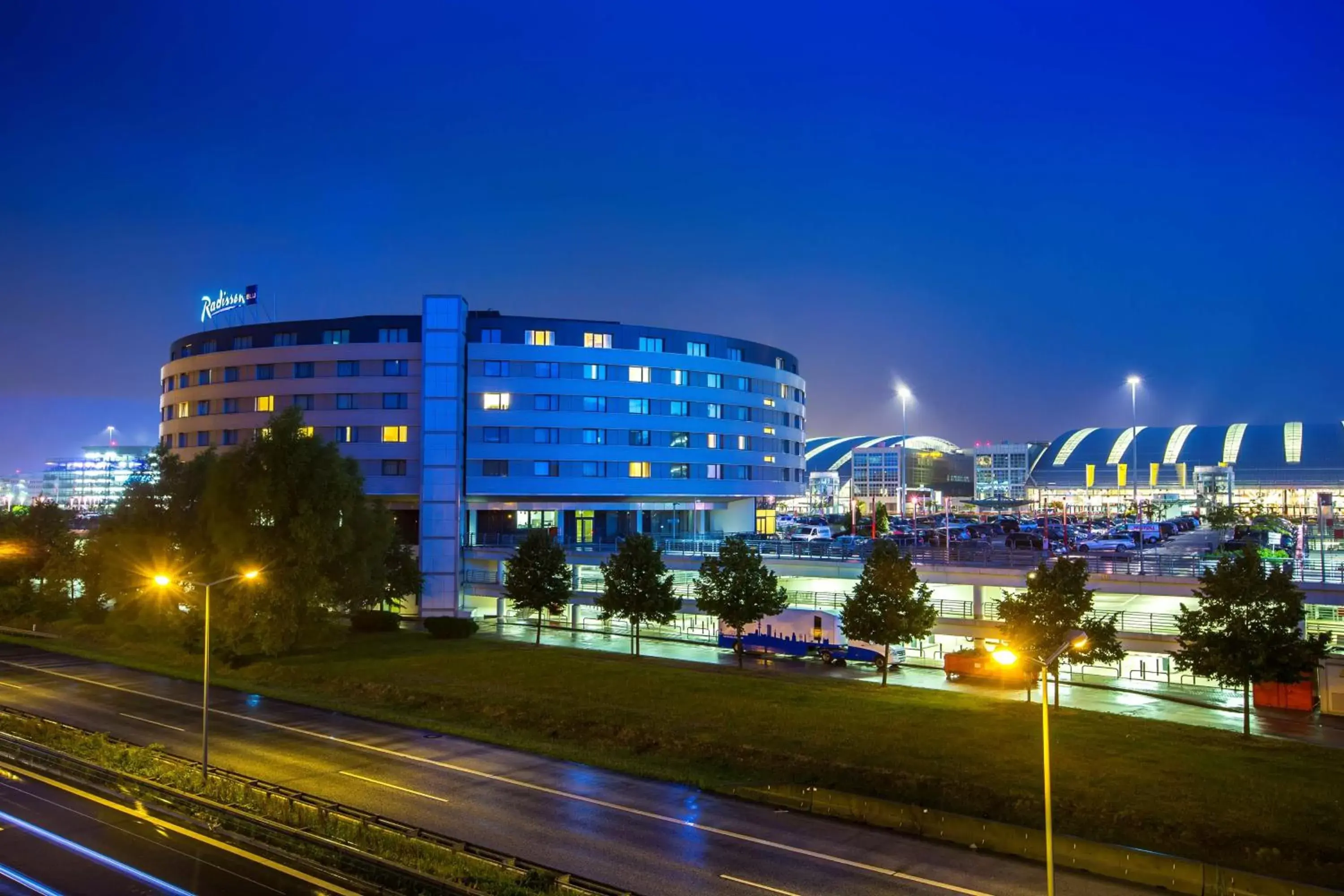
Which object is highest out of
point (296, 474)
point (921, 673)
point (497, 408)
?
point (497, 408)

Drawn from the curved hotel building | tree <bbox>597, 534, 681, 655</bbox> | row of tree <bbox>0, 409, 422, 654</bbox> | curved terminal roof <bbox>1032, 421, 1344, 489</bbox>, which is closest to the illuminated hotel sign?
the curved hotel building

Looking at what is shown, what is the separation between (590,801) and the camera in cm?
2558

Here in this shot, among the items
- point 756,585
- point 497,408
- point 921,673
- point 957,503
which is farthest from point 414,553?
point 957,503

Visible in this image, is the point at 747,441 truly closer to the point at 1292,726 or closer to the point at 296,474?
the point at 296,474

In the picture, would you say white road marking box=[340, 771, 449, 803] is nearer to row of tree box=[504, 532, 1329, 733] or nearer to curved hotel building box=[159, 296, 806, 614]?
row of tree box=[504, 532, 1329, 733]

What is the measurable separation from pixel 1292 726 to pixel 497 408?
207 ft

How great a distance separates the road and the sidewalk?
29.3 m

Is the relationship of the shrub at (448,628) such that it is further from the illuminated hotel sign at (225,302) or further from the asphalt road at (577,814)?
the illuminated hotel sign at (225,302)

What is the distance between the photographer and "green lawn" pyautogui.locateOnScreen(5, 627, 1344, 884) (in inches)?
893

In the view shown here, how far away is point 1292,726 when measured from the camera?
34.0 meters

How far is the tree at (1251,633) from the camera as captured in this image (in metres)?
31.5

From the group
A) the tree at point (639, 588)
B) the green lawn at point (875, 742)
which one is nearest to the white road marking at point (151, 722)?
the green lawn at point (875, 742)

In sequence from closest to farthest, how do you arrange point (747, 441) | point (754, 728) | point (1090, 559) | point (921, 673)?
point (754, 728), point (921, 673), point (1090, 559), point (747, 441)

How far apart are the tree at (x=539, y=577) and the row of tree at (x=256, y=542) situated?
785cm
